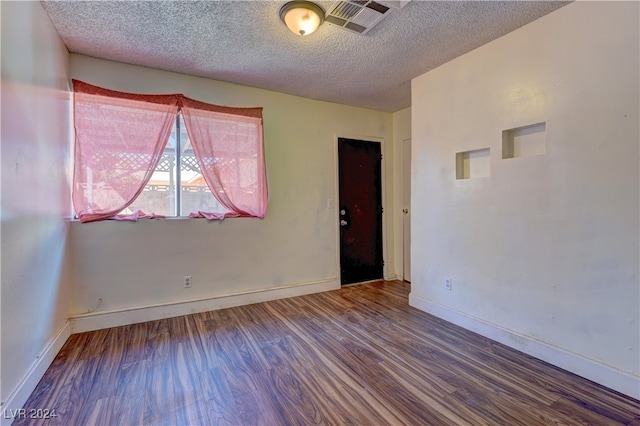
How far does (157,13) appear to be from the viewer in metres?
2.08

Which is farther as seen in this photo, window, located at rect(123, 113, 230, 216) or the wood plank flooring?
window, located at rect(123, 113, 230, 216)

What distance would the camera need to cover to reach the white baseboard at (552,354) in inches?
70.5

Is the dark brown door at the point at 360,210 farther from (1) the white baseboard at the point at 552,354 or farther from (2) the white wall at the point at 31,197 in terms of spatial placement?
(2) the white wall at the point at 31,197

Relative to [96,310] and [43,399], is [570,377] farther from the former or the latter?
[96,310]

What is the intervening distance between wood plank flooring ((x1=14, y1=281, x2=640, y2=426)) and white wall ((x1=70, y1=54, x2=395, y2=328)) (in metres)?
0.46

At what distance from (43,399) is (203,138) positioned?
7.96ft

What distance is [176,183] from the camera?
310cm

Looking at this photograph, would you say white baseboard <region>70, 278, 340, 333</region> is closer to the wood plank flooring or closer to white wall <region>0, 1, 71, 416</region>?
the wood plank flooring

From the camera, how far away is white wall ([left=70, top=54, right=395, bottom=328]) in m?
2.76

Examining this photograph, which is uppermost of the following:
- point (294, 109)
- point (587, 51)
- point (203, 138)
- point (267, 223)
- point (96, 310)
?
point (294, 109)

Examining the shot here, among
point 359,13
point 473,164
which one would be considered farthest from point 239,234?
point 473,164

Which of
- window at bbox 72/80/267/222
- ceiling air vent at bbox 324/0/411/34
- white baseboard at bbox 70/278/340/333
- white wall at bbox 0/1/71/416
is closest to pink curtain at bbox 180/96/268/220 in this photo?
window at bbox 72/80/267/222

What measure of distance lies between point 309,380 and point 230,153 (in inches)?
96.2

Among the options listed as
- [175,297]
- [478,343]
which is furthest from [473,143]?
[175,297]
